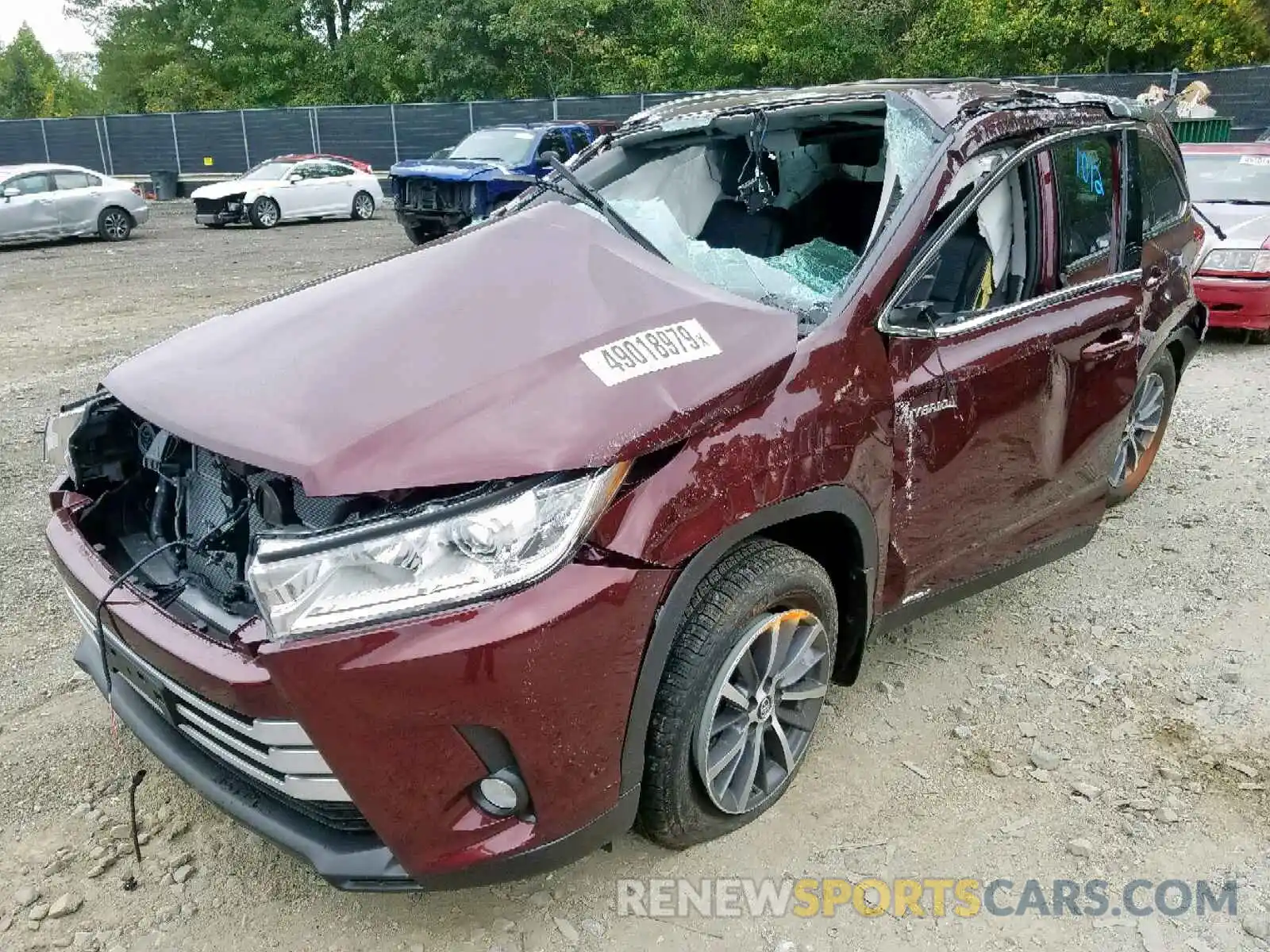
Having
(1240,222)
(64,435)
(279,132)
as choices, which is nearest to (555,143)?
(1240,222)

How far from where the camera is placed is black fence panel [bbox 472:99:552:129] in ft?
91.1

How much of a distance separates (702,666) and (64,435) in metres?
1.90

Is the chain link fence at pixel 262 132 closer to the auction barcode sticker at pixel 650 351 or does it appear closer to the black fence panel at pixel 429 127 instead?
the black fence panel at pixel 429 127

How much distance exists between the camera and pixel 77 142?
30.4 meters

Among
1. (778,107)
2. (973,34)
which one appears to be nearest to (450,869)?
(778,107)

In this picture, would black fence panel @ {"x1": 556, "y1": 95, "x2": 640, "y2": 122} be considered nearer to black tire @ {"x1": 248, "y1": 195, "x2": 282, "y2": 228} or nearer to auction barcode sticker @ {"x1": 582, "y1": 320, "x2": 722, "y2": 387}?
black tire @ {"x1": 248, "y1": 195, "x2": 282, "y2": 228}

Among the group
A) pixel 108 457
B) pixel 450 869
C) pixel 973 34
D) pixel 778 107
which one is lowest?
pixel 450 869

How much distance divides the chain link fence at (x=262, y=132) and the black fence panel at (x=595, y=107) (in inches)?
0.9

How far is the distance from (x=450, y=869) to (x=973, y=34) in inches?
1261

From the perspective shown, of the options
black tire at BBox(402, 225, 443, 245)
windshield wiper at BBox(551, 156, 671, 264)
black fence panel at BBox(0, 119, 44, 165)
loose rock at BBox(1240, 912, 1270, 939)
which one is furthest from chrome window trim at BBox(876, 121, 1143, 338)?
black fence panel at BBox(0, 119, 44, 165)

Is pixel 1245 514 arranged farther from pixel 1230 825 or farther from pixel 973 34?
pixel 973 34

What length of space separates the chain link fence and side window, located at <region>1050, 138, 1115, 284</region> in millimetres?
24728

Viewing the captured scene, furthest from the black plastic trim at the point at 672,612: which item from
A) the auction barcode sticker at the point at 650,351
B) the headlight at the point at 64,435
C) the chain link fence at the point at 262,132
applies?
the chain link fence at the point at 262,132

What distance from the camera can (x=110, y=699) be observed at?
8.37ft
